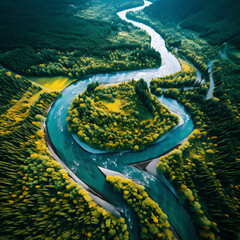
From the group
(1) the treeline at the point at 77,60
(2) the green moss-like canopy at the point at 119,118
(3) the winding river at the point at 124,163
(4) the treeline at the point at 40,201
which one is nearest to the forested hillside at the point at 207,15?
(1) the treeline at the point at 77,60

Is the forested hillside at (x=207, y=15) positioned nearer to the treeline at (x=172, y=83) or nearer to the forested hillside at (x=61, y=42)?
the forested hillside at (x=61, y=42)

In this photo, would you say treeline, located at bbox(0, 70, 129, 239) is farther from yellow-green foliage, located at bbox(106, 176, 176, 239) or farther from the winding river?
the winding river

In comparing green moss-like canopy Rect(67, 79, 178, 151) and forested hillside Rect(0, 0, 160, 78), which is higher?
forested hillside Rect(0, 0, 160, 78)

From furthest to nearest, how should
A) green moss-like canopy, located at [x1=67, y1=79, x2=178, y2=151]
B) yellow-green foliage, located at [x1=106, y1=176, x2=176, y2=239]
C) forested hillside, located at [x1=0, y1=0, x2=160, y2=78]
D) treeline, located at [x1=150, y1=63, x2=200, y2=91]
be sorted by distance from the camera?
forested hillside, located at [x1=0, y1=0, x2=160, y2=78], treeline, located at [x1=150, y1=63, x2=200, y2=91], green moss-like canopy, located at [x1=67, y1=79, x2=178, y2=151], yellow-green foliage, located at [x1=106, y1=176, x2=176, y2=239]

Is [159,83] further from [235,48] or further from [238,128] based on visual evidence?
[235,48]

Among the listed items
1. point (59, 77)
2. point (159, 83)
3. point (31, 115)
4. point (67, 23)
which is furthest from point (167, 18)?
point (31, 115)

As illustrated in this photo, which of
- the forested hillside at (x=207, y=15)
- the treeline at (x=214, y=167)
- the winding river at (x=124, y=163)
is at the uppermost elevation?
the forested hillside at (x=207, y=15)

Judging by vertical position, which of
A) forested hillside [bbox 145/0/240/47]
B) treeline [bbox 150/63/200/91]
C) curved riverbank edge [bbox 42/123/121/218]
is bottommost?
curved riverbank edge [bbox 42/123/121/218]

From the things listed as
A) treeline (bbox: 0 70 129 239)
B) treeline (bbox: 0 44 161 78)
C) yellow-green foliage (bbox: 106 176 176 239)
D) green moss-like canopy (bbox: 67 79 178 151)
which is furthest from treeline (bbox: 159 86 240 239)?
treeline (bbox: 0 44 161 78)
